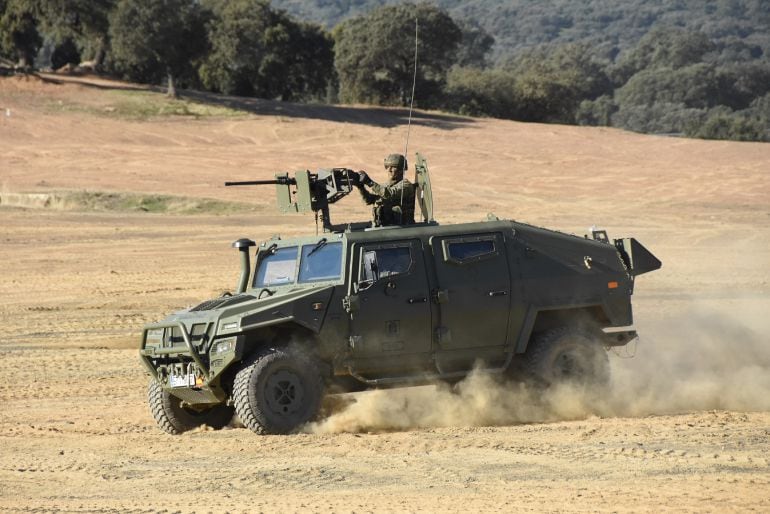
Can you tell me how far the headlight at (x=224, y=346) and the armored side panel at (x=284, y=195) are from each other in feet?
6.37

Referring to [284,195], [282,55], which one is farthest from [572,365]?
[282,55]

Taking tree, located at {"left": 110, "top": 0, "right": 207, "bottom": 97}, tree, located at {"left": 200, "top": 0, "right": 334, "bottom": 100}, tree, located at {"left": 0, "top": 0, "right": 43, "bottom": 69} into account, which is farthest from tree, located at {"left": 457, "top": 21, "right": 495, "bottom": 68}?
tree, located at {"left": 0, "top": 0, "right": 43, "bottom": 69}

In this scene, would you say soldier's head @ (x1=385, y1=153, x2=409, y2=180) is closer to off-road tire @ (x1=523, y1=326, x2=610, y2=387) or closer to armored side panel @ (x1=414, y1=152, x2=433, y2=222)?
armored side panel @ (x1=414, y1=152, x2=433, y2=222)

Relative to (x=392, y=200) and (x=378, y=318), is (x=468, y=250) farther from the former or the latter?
(x=378, y=318)

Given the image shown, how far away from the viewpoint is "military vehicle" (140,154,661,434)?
11.4 meters

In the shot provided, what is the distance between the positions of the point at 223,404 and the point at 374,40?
64367 mm

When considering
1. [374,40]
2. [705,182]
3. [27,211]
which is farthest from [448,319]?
[374,40]

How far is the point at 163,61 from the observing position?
65.5 meters

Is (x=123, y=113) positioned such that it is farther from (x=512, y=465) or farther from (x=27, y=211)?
(x=512, y=465)

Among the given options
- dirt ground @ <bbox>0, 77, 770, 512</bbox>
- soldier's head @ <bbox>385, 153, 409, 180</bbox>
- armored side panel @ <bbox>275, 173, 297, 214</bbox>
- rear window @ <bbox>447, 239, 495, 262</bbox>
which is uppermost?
soldier's head @ <bbox>385, 153, 409, 180</bbox>

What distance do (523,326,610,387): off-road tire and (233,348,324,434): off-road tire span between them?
2.18 m

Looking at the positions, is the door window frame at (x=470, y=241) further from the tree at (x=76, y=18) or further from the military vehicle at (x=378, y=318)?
the tree at (x=76, y=18)

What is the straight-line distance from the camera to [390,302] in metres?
11.9

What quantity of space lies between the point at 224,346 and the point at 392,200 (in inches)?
98.7
